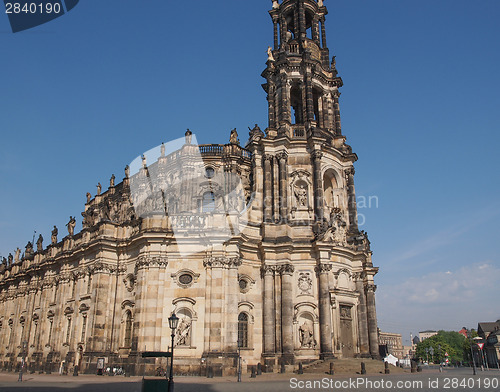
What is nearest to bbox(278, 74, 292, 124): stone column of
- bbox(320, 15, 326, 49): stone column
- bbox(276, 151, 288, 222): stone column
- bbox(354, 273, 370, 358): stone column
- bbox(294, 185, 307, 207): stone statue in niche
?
bbox(276, 151, 288, 222): stone column

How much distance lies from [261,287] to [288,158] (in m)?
11.6

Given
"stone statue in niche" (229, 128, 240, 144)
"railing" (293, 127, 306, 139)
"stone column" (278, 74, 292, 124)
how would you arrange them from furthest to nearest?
"stone column" (278, 74, 292, 124), "stone statue in niche" (229, 128, 240, 144), "railing" (293, 127, 306, 139)

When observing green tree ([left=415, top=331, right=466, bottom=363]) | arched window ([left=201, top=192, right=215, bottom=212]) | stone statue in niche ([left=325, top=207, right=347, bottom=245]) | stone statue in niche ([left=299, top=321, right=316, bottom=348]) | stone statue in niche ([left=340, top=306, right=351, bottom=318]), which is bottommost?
green tree ([left=415, top=331, right=466, bottom=363])

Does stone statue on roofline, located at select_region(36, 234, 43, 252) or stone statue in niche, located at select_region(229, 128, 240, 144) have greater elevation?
stone statue in niche, located at select_region(229, 128, 240, 144)

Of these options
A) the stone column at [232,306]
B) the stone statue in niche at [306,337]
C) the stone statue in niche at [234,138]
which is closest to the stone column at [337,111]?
the stone statue in niche at [234,138]

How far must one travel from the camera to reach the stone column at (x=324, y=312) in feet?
107

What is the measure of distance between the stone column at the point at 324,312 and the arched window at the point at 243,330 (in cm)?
560

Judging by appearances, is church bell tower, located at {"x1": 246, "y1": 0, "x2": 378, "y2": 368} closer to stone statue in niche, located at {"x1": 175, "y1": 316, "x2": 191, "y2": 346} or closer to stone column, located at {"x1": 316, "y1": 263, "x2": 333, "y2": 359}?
stone column, located at {"x1": 316, "y1": 263, "x2": 333, "y2": 359}

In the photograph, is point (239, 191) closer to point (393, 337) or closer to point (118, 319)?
point (118, 319)

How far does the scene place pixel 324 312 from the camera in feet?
110

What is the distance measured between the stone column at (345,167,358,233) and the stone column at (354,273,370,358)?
4459mm

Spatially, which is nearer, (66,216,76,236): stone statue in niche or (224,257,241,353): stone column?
(224,257,241,353): stone column

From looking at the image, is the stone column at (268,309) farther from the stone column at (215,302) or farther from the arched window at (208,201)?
the arched window at (208,201)

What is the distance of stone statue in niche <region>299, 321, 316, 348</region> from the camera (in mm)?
33344
